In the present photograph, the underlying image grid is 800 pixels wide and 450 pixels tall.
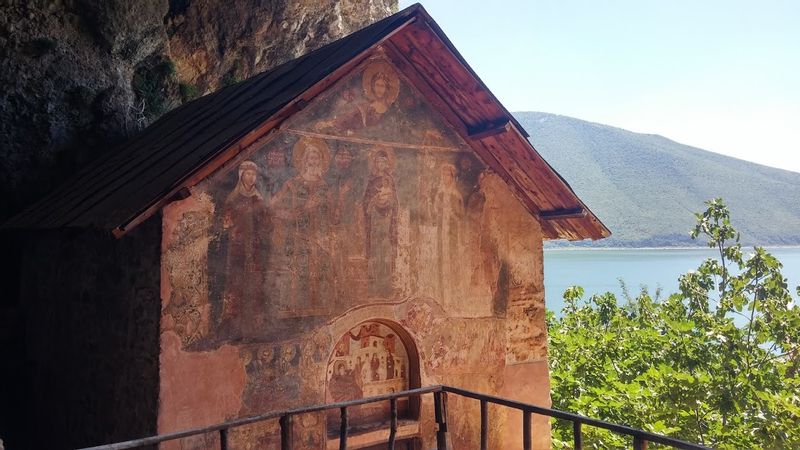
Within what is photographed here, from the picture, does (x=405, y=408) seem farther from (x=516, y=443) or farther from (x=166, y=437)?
(x=166, y=437)

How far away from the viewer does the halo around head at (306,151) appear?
708cm

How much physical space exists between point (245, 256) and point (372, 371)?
210 centimetres

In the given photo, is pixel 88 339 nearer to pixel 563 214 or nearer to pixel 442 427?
pixel 442 427

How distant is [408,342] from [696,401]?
312 inches

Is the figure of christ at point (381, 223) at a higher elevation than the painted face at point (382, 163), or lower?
lower

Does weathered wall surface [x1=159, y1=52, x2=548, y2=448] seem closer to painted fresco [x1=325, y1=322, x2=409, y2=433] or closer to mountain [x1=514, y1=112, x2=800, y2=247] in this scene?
painted fresco [x1=325, y1=322, x2=409, y2=433]

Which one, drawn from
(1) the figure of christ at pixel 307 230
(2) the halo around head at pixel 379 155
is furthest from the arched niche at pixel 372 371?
(2) the halo around head at pixel 379 155

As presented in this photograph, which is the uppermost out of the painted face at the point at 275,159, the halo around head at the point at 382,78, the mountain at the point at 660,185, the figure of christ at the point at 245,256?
the mountain at the point at 660,185

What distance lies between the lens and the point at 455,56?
7.61 meters

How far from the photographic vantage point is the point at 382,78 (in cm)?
782

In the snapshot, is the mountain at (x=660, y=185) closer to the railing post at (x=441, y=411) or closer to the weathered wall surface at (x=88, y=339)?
the railing post at (x=441, y=411)

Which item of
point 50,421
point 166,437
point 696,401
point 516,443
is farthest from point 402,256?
point 696,401

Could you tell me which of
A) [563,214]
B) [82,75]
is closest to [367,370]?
[563,214]

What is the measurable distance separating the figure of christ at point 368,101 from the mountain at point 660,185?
76.7m
